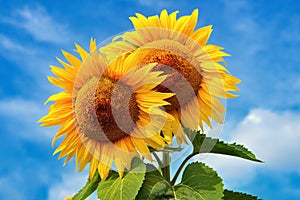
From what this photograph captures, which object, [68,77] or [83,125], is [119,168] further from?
[68,77]

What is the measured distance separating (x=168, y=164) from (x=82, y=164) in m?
0.32

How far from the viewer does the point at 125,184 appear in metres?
1.71

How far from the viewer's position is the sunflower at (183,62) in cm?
175

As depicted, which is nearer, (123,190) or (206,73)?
(123,190)

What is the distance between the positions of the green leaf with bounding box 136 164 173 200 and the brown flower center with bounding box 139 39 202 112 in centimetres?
25

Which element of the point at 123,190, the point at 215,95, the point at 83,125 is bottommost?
the point at 123,190

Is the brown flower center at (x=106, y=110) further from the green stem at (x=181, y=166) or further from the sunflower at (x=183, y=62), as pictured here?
the green stem at (x=181, y=166)

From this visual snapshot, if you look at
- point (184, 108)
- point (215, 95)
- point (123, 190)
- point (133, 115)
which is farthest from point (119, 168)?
point (215, 95)

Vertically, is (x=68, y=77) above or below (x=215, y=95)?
below

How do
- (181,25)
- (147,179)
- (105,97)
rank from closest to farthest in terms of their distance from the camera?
(105,97) → (147,179) → (181,25)

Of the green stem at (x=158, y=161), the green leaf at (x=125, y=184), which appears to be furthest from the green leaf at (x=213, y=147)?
the green leaf at (x=125, y=184)

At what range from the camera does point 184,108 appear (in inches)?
70.6

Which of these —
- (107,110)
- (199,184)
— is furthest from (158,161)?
(107,110)

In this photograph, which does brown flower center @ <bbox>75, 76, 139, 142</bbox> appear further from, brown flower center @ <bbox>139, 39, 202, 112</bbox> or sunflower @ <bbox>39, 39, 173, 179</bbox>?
brown flower center @ <bbox>139, 39, 202, 112</bbox>
